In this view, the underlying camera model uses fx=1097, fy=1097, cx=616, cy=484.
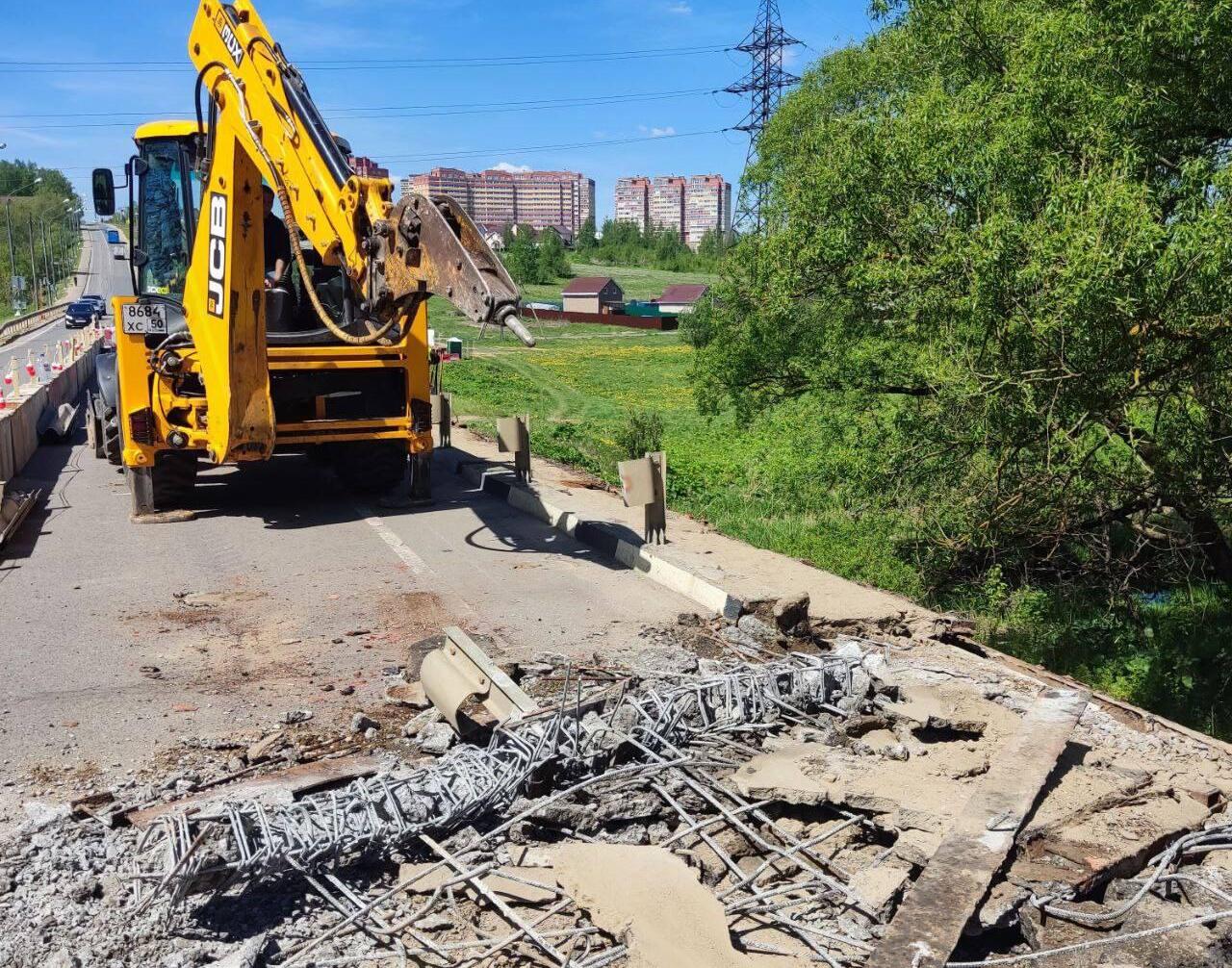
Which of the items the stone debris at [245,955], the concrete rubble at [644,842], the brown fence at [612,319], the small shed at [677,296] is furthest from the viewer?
the small shed at [677,296]

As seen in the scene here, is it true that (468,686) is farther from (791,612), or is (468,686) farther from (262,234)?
(262,234)

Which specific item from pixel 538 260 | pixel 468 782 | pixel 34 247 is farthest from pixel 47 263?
pixel 468 782

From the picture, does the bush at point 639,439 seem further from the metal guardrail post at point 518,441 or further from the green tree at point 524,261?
the green tree at point 524,261

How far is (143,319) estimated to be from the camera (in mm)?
12359

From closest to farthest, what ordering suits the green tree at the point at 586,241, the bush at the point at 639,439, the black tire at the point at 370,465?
1. the black tire at the point at 370,465
2. the bush at the point at 639,439
3. the green tree at the point at 586,241

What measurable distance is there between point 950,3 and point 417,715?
9.17 meters

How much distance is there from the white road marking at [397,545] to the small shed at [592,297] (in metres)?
73.5

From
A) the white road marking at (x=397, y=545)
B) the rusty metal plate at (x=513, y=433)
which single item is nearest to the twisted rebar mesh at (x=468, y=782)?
the white road marking at (x=397, y=545)

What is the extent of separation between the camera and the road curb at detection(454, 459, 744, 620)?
9547mm

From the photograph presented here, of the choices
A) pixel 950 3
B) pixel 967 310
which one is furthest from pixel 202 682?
pixel 950 3

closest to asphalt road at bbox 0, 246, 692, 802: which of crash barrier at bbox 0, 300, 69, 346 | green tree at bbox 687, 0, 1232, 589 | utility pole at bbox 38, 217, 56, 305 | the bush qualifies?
green tree at bbox 687, 0, 1232, 589

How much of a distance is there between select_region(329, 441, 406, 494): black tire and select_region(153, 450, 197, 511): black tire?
5.78 ft

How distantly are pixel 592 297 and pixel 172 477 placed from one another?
74.8m

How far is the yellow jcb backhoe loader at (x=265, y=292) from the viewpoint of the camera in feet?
31.1
